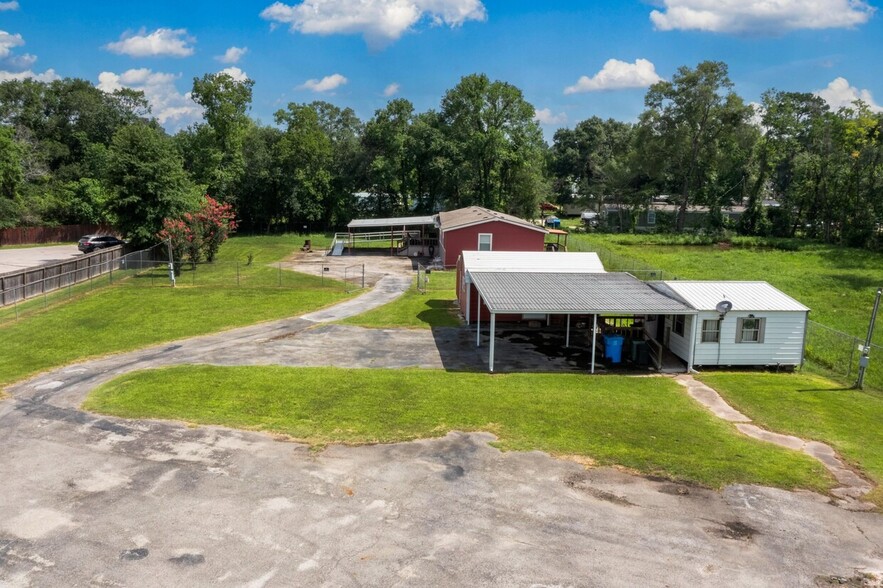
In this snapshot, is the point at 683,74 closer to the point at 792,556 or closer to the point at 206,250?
the point at 206,250

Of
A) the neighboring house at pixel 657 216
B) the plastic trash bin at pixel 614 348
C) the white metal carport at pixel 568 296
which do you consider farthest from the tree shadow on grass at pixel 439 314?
the neighboring house at pixel 657 216

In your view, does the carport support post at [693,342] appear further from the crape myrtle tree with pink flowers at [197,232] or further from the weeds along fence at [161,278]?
the crape myrtle tree with pink flowers at [197,232]

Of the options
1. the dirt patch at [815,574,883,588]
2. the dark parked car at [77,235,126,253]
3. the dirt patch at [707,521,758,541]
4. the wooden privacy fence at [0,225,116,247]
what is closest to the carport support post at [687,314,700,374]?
the dirt patch at [707,521,758,541]

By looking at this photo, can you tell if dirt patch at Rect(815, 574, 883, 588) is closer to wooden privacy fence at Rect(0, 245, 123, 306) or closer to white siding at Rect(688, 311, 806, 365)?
white siding at Rect(688, 311, 806, 365)

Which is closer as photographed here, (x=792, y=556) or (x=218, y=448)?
(x=792, y=556)

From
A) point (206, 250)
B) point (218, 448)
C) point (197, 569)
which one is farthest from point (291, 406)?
point (206, 250)

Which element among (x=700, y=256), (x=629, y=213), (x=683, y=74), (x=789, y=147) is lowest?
(x=700, y=256)

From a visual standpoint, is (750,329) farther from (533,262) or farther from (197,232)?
(197,232)
